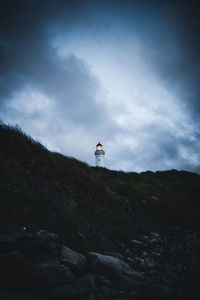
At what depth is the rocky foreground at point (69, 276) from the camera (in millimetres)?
2061

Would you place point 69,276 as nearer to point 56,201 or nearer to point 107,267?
point 107,267

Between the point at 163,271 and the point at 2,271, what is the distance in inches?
125

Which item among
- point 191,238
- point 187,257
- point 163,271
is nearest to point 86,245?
point 163,271

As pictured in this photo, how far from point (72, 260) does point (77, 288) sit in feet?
1.40

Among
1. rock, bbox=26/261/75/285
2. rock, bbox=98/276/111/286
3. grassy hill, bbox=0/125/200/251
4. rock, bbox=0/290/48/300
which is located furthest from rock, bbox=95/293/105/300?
grassy hill, bbox=0/125/200/251

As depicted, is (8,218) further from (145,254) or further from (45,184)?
(145,254)

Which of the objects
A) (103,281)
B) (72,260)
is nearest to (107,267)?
(103,281)

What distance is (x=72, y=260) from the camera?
8.41 feet

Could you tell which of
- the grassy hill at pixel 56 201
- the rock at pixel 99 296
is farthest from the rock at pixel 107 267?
the grassy hill at pixel 56 201

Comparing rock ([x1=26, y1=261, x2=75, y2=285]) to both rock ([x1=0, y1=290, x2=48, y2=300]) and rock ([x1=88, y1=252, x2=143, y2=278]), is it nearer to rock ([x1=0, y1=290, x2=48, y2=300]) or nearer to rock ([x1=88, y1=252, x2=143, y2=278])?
rock ([x1=0, y1=290, x2=48, y2=300])

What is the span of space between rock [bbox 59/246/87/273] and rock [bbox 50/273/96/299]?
0.63ft

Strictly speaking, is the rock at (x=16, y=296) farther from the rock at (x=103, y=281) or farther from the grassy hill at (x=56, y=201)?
the grassy hill at (x=56, y=201)

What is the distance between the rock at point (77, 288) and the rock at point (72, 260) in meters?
0.19

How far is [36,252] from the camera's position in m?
2.49
